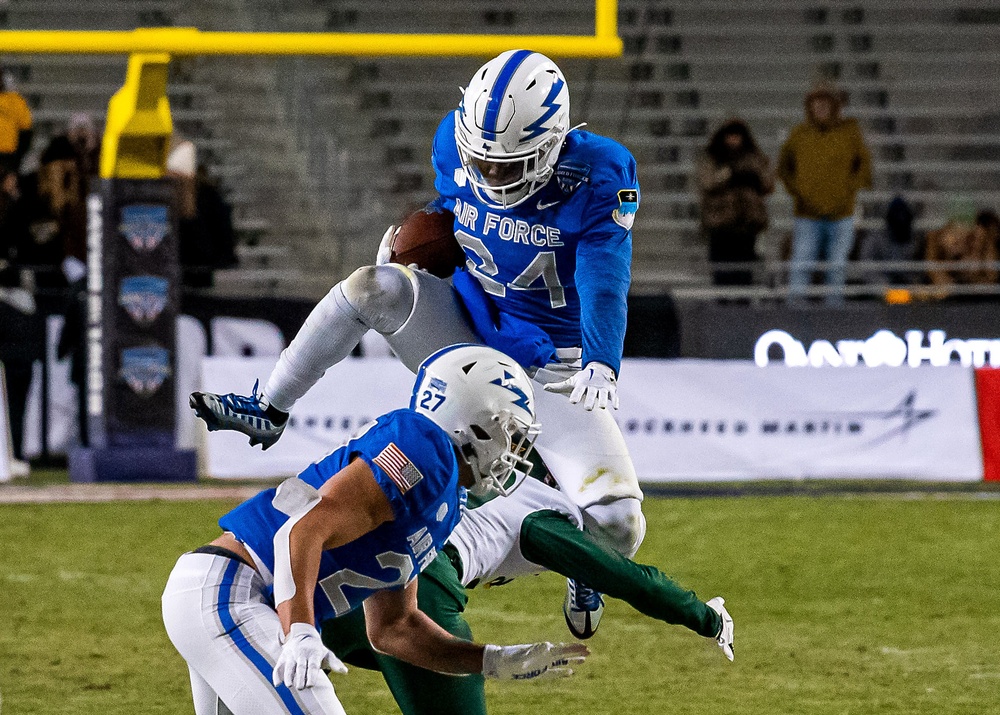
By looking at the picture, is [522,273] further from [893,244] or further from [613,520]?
[893,244]

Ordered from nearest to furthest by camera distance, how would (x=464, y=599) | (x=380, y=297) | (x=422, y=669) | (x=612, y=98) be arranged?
1. (x=422, y=669)
2. (x=464, y=599)
3. (x=380, y=297)
4. (x=612, y=98)

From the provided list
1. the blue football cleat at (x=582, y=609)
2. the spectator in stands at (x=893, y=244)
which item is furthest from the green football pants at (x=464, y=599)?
the spectator in stands at (x=893, y=244)

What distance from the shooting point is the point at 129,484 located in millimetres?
9539

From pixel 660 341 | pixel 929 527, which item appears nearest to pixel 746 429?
pixel 660 341

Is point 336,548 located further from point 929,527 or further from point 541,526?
point 929,527

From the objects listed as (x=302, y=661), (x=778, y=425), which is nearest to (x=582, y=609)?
(x=302, y=661)

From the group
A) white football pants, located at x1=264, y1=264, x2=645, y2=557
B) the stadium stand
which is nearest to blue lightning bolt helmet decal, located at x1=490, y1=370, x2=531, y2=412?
white football pants, located at x1=264, y1=264, x2=645, y2=557

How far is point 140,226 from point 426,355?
16.9 feet

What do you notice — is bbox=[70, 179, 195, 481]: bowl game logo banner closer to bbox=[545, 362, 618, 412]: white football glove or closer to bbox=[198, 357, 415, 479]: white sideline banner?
bbox=[198, 357, 415, 479]: white sideline banner

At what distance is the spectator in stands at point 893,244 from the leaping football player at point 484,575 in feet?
27.7

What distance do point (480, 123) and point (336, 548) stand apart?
164 cm

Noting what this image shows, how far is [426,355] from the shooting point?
15.7 ft

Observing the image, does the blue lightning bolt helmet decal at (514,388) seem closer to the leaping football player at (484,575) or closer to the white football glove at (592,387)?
the leaping football player at (484,575)

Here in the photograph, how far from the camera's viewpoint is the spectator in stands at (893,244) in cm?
1220
